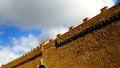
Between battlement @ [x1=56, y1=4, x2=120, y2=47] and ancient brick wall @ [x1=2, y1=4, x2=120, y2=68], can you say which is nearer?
ancient brick wall @ [x1=2, y1=4, x2=120, y2=68]

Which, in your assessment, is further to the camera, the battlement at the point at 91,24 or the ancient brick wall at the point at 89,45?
the battlement at the point at 91,24

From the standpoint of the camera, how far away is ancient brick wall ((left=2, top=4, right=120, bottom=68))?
1927 centimetres

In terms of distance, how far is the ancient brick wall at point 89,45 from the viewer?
1927 cm

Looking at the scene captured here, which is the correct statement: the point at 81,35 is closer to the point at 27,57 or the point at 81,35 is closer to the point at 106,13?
the point at 106,13

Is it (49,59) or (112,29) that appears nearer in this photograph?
(112,29)

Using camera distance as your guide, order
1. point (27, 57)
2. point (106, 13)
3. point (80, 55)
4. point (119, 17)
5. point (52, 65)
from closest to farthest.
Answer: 1. point (119, 17)
2. point (106, 13)
3. point (80, 55)
4. point (52, 65)
5. point (27, 57)

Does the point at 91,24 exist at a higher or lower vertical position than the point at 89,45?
higher

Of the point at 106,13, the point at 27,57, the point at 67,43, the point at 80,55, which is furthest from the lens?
the point at 27,57

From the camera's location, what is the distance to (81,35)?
889 inches

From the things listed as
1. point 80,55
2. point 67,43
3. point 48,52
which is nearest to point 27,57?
point 48,52

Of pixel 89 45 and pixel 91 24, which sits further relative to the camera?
pixel 89 45

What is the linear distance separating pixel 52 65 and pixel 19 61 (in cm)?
824

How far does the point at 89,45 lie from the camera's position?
848 inches

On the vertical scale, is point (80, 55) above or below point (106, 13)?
below
